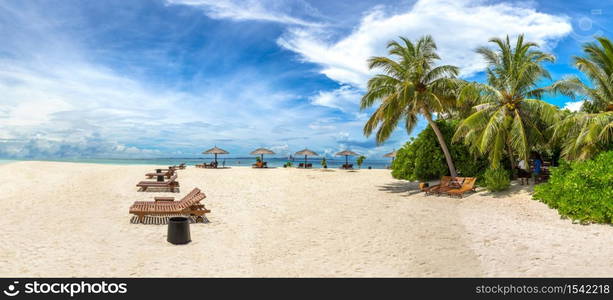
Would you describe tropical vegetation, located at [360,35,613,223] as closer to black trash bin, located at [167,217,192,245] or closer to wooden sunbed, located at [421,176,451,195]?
wooden sunbed, located at [421,176,451,195]

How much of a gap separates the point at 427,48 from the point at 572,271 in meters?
12.9

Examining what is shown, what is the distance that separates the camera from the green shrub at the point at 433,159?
661 inches

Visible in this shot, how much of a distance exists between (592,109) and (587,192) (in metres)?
5.33

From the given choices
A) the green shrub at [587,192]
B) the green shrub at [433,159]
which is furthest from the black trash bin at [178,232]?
the green shrub at [433,159]

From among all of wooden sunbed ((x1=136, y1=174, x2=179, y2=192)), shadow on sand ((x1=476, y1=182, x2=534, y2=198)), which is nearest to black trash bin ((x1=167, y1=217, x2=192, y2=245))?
wooden sunbed ((x1=136, y1=174, x2=179, y2=192))

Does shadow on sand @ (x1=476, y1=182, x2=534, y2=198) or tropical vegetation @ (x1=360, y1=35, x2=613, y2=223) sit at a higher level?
tropical vegetation @ (x1=360, y1=35, x2=613, y2=223)

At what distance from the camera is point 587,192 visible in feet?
31.2

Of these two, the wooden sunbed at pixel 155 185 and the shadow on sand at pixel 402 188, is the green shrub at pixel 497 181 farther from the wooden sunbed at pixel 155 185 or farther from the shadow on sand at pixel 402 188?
the wooden sunbed at pixel 155 185

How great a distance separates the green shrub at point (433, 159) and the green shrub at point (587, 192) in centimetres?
558

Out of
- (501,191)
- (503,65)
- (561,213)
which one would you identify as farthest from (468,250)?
(503,65)

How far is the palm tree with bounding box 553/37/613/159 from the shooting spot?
11047 mm

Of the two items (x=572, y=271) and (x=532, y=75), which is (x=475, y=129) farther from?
(x=572, y=271)

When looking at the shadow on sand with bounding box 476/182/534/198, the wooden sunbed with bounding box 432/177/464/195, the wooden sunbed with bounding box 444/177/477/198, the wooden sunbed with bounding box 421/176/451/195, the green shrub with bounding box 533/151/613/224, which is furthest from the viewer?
the wooden sunbed with bounding box 421/176/451/195

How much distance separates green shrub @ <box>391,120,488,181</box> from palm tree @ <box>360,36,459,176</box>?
672 millimetres
